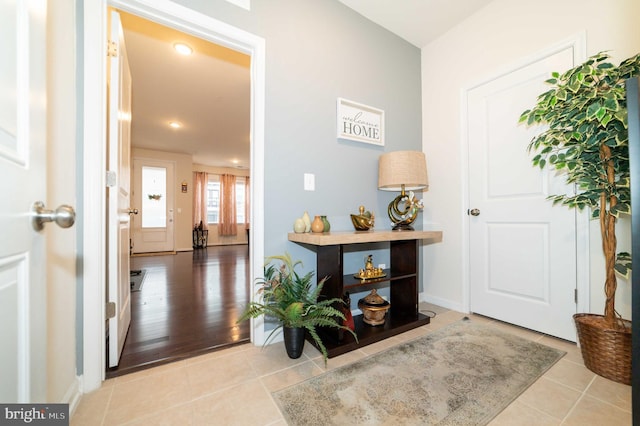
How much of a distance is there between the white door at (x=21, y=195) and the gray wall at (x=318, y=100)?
117cm

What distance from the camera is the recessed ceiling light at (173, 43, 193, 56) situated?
8.29 feet

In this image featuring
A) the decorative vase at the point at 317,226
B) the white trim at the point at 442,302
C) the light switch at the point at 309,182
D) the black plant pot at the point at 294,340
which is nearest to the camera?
the black plant pot at the point at 294,340

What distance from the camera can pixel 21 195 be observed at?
1.88 feet

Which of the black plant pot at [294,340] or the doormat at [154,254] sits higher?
the black plant pot at [294,340]

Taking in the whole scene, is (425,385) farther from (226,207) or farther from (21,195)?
(226,207)

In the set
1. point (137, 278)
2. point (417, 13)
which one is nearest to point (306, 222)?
point (417, 13)

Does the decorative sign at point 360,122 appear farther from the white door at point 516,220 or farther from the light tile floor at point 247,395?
the light tile floor at point 247,395

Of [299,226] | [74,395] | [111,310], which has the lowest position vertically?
[74,395]

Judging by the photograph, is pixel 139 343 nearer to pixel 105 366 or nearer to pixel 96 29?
pixel 105 366

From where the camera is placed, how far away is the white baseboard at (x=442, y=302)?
2369 mm

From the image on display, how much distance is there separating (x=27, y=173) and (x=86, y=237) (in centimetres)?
87

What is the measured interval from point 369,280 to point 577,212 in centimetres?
145

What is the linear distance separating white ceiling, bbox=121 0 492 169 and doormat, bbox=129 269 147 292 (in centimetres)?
251

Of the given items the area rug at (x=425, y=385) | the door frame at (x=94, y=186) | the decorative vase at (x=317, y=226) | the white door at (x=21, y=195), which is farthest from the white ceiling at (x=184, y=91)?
the area rug at (x=425, y=385)
